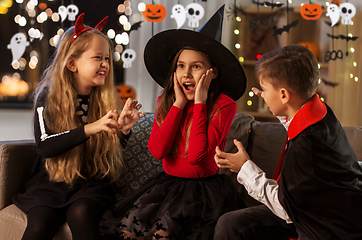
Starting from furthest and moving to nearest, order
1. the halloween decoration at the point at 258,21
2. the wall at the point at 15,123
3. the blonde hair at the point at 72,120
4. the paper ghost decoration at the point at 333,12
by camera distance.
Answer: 1. the wall at the point at 15,123
2. the halloween decoration at the point at 258,21
3. the paper ghost decoration at the point at 333,12
4. the blonde hair at the point at 72,120

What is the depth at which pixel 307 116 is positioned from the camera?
97cm

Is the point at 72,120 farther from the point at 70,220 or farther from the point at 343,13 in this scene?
the point at 343,13

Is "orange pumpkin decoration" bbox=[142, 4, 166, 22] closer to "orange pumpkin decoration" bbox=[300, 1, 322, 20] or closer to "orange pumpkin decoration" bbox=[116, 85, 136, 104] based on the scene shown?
"orange pumpkin decoration" bbox=[116, 85, 136, 104]

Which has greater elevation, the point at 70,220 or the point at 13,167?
the point at 13,167

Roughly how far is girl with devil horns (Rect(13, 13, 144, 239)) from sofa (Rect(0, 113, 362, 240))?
7 cm

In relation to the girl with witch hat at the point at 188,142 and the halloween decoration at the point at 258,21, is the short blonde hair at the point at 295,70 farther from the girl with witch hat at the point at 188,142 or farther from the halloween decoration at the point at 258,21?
the halloween decoration at the point at 258,21

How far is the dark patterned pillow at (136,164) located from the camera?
5.45ft

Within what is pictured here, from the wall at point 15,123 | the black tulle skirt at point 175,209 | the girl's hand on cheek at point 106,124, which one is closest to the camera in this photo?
the black tulle skirt at point 175,209

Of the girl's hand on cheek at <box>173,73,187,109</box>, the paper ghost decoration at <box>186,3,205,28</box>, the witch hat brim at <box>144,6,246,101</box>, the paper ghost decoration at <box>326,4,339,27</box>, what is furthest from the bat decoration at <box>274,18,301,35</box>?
the girl's hand on cheek at <box>173,73,187,109</box>

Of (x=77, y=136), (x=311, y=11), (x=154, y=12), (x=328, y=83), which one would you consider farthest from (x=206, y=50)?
(x=328, y=83)

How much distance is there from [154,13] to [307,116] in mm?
1716

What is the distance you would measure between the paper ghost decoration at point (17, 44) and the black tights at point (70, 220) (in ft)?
5.41

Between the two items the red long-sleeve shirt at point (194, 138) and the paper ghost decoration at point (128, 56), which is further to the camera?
the paper ghost decoration at point (128, 56)

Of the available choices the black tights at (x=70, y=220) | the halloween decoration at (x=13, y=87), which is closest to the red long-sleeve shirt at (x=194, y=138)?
the black tights at (x=70, y=220)
